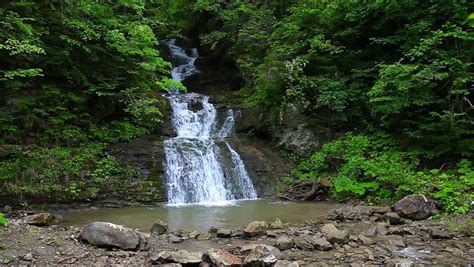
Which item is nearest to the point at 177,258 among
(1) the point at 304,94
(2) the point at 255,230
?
(2) the point at 255,230

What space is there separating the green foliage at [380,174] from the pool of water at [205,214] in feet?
4.53

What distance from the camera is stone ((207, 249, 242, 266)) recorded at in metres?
6.15

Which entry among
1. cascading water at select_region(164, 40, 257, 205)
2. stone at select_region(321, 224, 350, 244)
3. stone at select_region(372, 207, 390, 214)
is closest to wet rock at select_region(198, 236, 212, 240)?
stone at select_region(321, 224, 350, 244)

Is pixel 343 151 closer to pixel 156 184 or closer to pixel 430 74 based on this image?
pixel 430 74

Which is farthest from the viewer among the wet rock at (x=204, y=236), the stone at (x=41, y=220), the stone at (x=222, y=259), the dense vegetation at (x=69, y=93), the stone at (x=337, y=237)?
the dense vegetation at (x=69, y=93)

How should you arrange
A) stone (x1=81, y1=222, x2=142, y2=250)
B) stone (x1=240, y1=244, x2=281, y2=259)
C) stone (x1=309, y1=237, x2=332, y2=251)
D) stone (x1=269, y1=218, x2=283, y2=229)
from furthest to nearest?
stone (x1=269, y1=218, x2=283, y2=229)
stone (x1=309, y1=237, x2=332, y2=251)
stone (x1=81, y1=222, x2=142, y2=250)
stone (x1=240, y1=244, x2=281, y2=259)

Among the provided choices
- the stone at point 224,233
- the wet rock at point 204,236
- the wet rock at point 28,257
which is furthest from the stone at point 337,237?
the wet rock at point 28,257

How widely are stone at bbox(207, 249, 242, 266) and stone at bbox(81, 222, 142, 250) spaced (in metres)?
1.60

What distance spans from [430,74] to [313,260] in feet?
26.0

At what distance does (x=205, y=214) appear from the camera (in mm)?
11000

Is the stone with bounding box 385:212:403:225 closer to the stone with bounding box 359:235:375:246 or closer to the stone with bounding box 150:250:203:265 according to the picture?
the stone with bounding box 359:235:375:246

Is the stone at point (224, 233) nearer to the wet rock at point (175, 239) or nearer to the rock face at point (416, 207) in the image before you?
the wet rock at point (175, 239)

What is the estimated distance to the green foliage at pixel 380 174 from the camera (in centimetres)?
1027

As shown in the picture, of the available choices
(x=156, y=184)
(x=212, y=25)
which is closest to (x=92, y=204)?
(x=156, y=184)
